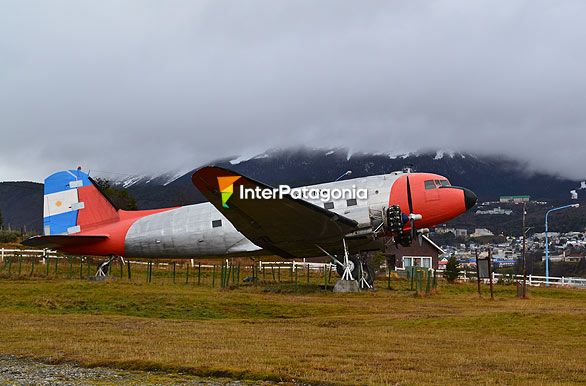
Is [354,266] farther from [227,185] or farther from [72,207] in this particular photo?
[72,207]

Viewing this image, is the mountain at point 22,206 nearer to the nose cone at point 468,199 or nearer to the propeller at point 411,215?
the propeller at point 411,215

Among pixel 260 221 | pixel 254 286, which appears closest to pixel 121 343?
pixel 260 221

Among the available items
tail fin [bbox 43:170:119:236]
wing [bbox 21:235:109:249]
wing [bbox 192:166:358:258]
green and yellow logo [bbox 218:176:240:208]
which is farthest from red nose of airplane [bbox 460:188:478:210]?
tail fin [bbox 43:170:119:236]

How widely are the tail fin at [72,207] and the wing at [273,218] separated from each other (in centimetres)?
1011

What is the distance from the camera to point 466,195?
33.6 metres

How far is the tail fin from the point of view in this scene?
3819cm

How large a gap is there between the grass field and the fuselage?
4.15m

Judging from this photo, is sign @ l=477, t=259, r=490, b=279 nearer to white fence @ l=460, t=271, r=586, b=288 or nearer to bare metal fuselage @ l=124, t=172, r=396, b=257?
bare metal fuselage @ l=124, t=172, r=396, b=257

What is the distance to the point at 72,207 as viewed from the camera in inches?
1513

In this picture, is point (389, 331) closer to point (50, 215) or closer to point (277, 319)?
point (277, 319)

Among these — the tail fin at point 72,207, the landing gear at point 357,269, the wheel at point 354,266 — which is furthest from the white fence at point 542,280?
the tail fin at point 72,207

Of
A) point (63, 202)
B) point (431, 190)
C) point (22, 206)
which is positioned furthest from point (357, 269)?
point (22, 206)

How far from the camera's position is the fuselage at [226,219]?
3244cm

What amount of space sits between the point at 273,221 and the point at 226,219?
13.1 ft
